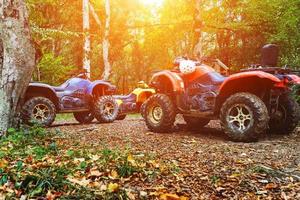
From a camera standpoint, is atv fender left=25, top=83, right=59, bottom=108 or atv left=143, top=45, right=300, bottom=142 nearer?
atv left=143, top=45, right=300, bottom=142

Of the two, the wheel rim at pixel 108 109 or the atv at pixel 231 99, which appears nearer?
the atv at pixel 231 99

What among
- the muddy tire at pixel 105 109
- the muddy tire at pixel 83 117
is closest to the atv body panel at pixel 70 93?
the muddy tire at pixel 105 109

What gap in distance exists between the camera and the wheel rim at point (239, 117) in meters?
6.14

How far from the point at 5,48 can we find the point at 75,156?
8.93 feet

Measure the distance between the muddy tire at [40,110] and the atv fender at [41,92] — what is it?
1.02ft

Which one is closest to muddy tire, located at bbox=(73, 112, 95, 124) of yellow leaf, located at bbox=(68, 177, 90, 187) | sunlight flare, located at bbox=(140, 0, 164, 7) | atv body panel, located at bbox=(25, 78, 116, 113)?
atv body panel, located at bbox=(25, 78, 116, 113)

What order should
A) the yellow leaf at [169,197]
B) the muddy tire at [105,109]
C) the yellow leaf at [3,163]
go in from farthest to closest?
the muddy tire at [105,109], the yellow leaf at [3,163], the yellow leaf at [169,197]

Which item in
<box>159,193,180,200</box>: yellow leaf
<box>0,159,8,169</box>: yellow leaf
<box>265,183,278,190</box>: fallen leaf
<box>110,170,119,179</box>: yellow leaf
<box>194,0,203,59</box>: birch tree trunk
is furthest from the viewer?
<box>194,0,203,59</box>: birch tree trunk

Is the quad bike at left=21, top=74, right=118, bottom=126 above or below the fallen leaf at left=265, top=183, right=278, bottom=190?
above

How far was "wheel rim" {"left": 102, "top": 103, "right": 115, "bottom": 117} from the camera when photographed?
35.6ft

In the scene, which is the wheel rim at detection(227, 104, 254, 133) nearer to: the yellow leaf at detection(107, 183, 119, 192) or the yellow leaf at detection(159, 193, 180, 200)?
the yellow leaf at detection(159, 193, 180, 200)

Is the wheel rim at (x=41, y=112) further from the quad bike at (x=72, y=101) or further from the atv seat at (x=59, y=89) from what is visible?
the atv seat at (x=59, y=89)

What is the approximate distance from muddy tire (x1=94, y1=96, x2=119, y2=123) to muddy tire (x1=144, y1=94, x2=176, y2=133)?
297 cm

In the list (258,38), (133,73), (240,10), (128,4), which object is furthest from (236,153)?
(133,73)
